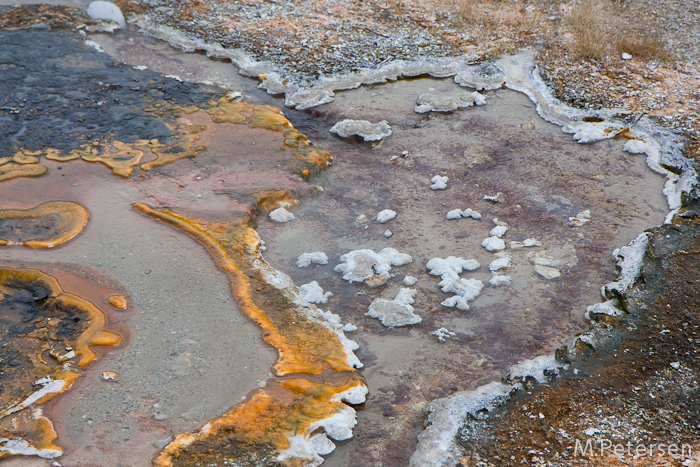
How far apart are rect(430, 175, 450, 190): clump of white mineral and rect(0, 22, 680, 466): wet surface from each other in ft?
0.20

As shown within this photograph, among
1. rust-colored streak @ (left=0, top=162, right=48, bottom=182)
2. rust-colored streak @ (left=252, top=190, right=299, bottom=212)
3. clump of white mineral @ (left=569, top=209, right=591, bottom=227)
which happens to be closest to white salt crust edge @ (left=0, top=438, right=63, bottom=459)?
rust-colored streak @ (left=252, top=190, right=299, bottom=212)

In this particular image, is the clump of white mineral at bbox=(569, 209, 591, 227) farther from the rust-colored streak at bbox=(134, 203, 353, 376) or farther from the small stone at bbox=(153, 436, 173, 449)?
the small stone at bbox=(153, 436, 173, 449)

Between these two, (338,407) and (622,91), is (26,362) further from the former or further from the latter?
(622,91)

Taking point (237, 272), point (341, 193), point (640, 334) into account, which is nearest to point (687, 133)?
point (640, 334)

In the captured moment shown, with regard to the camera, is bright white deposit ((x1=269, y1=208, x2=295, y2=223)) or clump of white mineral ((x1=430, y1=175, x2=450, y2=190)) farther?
clump of white mineral ((x1=430, y1=175, x2=450, y2=190))

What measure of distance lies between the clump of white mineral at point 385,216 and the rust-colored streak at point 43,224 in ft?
6.45

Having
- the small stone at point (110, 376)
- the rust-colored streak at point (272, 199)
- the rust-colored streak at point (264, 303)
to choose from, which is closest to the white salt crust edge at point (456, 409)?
the rust-colored streak at point (264, 303)

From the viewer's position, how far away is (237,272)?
3.26 m

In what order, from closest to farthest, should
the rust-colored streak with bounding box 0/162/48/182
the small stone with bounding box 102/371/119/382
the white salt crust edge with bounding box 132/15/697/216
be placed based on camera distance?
the small stone with bounding box 102/371/119/382 → the rust-colored streak with bounding box 0/162/48/182 → the white salt crust edge with bounding box 132/15/697/216

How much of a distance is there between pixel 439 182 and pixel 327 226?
1016 mm

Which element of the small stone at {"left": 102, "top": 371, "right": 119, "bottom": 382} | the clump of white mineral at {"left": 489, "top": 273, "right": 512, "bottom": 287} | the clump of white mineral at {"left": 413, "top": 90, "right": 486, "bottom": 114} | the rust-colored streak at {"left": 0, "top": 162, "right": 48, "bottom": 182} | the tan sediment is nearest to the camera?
the small stone at {"left": 102, "top": 371, "right": 119, "bottom": 382}

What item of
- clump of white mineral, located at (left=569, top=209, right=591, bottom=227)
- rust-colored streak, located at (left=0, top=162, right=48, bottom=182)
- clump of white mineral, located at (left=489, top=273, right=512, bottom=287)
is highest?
clump of white mineral, located at (left=569, top=209, right=591, bottom=227)

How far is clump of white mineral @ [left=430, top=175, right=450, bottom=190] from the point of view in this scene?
4.27 meters

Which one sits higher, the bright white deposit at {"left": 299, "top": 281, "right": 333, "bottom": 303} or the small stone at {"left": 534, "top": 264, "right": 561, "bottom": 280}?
the small stone at {"left": 534, "top": 264, "right": 561, "bottom": 280}
